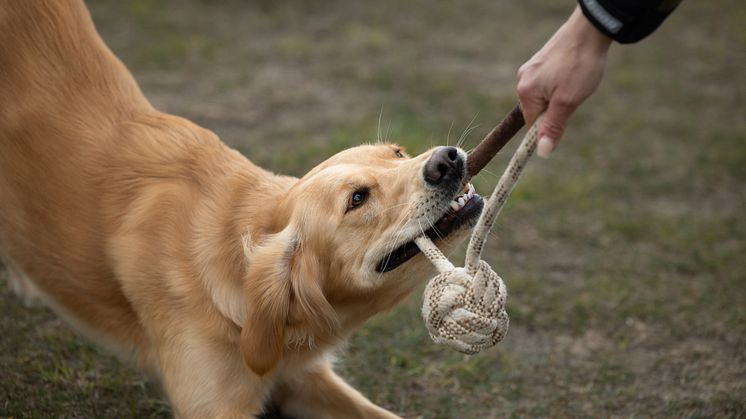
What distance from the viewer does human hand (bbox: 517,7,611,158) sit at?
2244 millimetres

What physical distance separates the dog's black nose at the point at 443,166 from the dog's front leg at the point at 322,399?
3.44 ft

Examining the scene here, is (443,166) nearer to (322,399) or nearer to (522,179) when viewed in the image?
(322,399)

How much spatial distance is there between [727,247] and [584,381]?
1838mm

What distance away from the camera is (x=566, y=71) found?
7.38 ft

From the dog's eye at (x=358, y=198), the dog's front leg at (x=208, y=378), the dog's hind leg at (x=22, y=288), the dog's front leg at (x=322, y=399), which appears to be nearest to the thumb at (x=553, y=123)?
the dog's eye at (x=358, y=198)

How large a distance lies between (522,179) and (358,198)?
116 inches

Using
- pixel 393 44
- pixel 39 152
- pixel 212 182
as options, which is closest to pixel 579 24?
pixel 212 182

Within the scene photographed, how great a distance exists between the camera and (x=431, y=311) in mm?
2586

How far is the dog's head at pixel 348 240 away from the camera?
9.43ft

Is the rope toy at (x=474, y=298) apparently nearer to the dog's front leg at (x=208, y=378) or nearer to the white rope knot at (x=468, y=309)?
the white rope knot at (x=468, y=309)

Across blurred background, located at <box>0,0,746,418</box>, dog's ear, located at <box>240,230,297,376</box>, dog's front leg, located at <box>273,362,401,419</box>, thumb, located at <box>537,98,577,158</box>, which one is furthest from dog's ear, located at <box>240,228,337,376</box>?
thumb, located at <box>537,98,577,158</box>

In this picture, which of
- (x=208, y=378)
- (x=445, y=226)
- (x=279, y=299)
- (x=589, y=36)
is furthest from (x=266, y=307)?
(x=589, y=36)

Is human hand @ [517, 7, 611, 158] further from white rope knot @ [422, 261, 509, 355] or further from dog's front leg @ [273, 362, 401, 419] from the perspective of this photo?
dog's front leg @ [273, 362, 401, 419]

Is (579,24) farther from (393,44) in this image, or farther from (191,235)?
(393,44)
